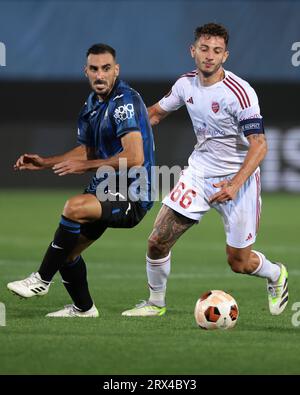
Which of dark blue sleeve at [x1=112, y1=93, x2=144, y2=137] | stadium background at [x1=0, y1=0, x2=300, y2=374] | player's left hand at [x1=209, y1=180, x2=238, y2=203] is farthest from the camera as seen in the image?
stadium background at [x1=0, y1=0, x2=300, y2=374]

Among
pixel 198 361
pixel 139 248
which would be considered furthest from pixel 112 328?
pixel 139 248

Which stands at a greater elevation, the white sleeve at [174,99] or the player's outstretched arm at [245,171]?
the white sleeve at [174,99]

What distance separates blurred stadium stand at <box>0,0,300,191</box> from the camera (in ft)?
73.6

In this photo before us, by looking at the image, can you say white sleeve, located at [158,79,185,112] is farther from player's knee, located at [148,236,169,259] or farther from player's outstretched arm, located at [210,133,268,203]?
player's knee, located at [148,236,169,259]

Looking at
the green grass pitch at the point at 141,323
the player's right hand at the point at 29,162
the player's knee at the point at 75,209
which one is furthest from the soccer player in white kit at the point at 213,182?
the player's right hand at the point at 29,162

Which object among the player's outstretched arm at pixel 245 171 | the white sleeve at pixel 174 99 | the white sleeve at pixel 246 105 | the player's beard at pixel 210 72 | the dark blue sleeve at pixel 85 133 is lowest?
the player's outstretched arm at pixel 245 171

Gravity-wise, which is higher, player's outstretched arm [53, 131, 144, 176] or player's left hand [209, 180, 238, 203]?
player's outstretched arm [53, 131, 144, 176]

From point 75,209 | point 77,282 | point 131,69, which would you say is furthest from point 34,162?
point 131,69

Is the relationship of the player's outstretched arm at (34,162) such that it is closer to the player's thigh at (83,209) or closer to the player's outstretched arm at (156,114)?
the player's thigh at (83,209)

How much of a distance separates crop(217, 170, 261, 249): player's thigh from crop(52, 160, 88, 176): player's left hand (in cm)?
147

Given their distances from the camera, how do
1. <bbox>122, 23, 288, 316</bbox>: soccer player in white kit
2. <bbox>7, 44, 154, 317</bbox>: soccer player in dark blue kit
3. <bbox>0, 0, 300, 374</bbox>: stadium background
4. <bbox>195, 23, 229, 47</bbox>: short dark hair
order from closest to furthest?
<bbox>7, 44, 154, 317</bbox>: soccer player in dark blue kit → <bbox>195, 23, 229, 47</bbox>: short dark hair → <bbox>122, 23, 288, 316</bbox>: soccer player in white kit → <bbox>0, 0, 300, 374</bbox>: stadium background

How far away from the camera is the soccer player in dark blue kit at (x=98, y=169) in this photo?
8.20 metres

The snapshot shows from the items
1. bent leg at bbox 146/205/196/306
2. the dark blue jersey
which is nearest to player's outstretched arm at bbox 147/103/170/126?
the dark blue jersey

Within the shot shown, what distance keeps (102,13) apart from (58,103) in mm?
2269
